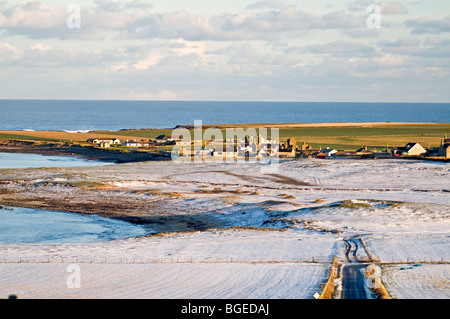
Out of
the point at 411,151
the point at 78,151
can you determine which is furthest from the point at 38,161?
the point at 411,151

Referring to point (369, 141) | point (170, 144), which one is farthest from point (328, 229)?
point (369, 141)

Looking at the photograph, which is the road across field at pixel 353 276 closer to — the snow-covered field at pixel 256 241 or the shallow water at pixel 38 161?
the snow-covered field at pixel 256 241

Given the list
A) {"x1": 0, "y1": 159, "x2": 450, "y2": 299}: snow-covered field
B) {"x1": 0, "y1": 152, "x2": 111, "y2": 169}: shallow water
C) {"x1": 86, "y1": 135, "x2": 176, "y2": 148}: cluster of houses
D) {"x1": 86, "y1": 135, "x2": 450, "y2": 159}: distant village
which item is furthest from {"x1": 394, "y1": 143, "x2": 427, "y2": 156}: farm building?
{"x1": 0, "y1": 152, "x2": 111, "y2": 169}: shallow water

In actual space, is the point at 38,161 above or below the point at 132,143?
below

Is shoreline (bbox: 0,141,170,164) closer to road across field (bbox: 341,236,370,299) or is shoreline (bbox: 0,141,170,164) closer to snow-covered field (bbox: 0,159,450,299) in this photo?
snow-covered field (bbox: 0,159,450,299)

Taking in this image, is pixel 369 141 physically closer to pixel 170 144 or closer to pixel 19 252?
pixel 170 144

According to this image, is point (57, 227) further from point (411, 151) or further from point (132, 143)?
point (132, 143)

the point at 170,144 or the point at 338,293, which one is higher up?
the point at 170,144
